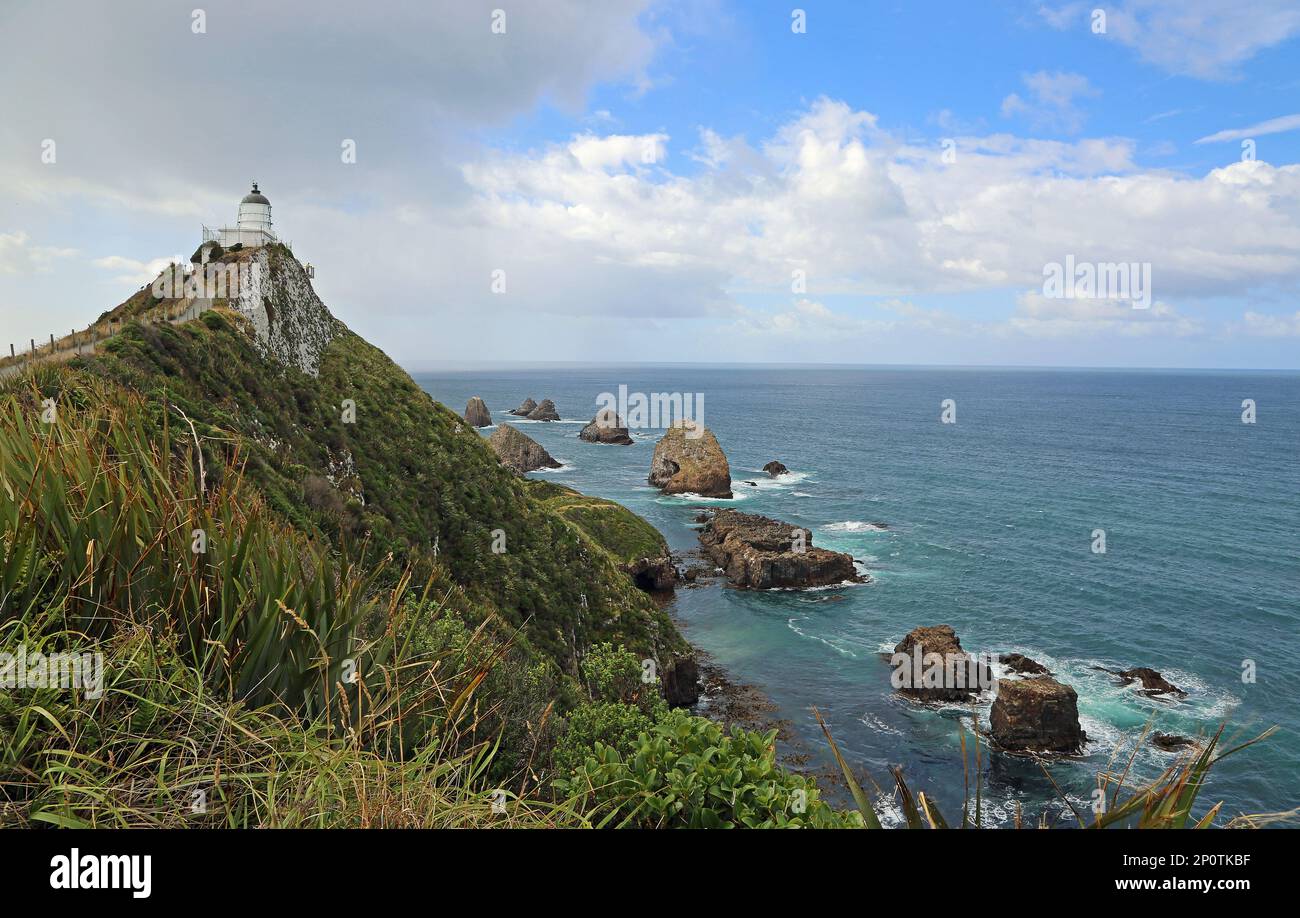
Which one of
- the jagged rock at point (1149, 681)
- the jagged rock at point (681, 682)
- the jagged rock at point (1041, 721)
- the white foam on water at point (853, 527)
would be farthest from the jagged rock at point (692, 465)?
the jagged rock at point (1041, 721)

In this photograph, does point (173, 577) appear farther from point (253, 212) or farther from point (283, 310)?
point (253, 212)

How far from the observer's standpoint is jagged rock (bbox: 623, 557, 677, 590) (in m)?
51.2

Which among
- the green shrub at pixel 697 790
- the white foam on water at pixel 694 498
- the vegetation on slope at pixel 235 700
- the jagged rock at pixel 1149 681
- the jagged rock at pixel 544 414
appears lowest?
the jagged rock at pixel 1149 681

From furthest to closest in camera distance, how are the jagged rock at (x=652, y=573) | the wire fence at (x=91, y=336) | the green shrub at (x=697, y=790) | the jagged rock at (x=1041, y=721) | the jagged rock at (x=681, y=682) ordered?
1. the jagged rock at (x=652, y=573)
2. the jagged rock at (x=681, y=682)
3. the jagged rock at (x=1041, y=721)
4. the wire fence at (x=91, y=336)
5. the green shrub at (x=697, y=790)

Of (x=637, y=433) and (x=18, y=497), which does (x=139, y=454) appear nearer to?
(x=18, y=497)

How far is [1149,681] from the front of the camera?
36.0 meters

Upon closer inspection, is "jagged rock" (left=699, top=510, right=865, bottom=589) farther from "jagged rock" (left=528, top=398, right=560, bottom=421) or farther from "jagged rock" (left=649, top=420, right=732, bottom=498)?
"jagged rock" (left=528, top=398, right=560, bottom=421)

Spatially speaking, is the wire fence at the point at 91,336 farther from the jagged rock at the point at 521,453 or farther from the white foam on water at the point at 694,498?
the jagged rock at the point at 521,453

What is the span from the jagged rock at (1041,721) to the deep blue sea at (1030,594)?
0.84 meters

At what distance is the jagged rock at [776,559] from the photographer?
51.7m

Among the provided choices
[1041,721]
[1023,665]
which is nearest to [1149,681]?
[1023,665]

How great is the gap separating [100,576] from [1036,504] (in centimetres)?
8539

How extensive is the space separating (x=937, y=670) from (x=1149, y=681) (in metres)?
10.8

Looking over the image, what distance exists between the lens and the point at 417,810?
137 inches
